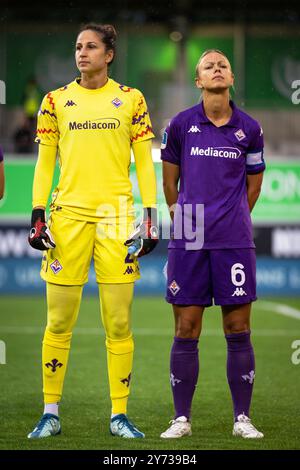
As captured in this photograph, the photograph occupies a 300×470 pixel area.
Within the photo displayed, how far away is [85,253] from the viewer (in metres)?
5.30

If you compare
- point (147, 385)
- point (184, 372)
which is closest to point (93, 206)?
point (184, 372)

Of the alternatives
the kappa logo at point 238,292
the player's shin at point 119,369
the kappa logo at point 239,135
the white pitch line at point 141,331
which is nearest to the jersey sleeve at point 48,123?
the kappa logo at point 239,135

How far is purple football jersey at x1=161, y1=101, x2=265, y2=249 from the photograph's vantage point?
5.33 m

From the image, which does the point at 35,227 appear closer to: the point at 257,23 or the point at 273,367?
the point at 273,367

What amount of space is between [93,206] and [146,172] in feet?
1.01

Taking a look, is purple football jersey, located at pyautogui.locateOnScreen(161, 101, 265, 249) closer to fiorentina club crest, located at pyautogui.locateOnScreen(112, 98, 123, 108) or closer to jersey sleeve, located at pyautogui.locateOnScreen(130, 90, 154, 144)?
jersey sleeve, located at pyautogui.locateOnScreen(130, 90, 154, 144)

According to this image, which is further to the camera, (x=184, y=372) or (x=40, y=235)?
(x=184, y=372)

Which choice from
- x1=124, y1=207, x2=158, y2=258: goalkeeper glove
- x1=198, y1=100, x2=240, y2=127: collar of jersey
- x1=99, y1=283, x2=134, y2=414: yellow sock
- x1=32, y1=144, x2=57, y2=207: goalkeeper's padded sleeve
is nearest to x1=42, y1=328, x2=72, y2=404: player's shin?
x1=99, y1=283, x2=134, y2=414: yellow sock

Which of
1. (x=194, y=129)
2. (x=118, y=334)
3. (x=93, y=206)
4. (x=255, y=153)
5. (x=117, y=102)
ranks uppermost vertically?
(x=117, y=102)

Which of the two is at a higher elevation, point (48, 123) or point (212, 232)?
point (48, 123)

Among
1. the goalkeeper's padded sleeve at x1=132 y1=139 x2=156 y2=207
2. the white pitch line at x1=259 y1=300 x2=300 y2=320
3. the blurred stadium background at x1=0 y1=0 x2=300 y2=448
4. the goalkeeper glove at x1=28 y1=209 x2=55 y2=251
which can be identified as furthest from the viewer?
the blurred stadium background at x1=0 y1=0 x2=300 y2=448

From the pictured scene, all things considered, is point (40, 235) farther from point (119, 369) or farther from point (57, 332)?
point (119, 369)

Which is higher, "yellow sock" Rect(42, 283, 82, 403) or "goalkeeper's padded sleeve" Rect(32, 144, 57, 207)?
"goalkeeper's padded sleeve" Rect(32, 144, 57, 207)

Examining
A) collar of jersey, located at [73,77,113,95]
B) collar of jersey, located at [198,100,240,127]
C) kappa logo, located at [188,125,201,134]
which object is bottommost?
kappa logo, located at [188,125,201,134]
